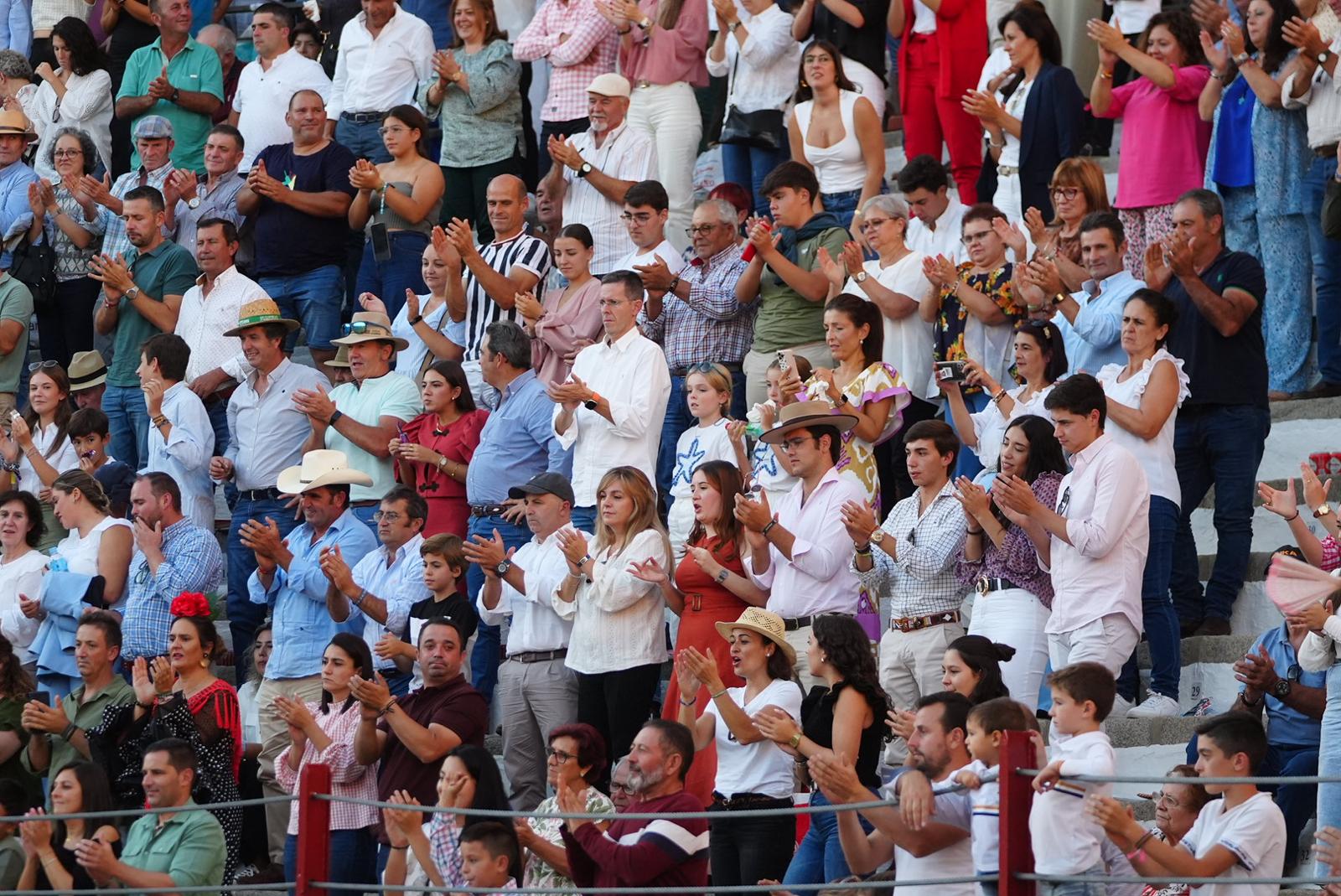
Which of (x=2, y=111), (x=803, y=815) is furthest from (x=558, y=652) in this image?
(x=2, y=111)

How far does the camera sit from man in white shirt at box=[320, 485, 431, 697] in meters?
9.21

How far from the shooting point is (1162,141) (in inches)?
401

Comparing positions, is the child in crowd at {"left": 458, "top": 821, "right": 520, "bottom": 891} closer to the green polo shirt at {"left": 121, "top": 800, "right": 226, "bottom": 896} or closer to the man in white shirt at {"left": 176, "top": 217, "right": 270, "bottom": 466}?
the green polo shirt at {"left": 121, "top": 800, "right": 226, "bottom": 896}

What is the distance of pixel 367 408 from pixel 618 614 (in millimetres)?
2478

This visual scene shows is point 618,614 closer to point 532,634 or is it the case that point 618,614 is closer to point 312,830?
point 532,634

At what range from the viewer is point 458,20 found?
40.6 feet

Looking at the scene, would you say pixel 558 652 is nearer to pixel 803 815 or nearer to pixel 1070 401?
pixel 803 815

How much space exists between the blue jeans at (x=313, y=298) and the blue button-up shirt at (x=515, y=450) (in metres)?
2.17

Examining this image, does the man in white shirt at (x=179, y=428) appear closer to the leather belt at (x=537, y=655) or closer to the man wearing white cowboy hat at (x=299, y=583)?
the man wearing white cowboy hat at (x=299, y=583)

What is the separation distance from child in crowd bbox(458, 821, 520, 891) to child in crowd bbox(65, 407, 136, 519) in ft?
14.2

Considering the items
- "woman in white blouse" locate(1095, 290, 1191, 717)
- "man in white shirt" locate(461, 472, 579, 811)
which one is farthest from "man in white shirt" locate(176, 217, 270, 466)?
"woman in white blouse" locate(1095, 290, 1191, 717)

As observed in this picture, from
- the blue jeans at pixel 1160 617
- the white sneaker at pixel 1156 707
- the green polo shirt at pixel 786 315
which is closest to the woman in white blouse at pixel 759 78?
the green polo shirt at pixel 786 315

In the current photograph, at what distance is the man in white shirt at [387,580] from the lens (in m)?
9.21

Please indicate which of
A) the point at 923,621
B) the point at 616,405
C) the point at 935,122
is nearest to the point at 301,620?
the point at 616,405
